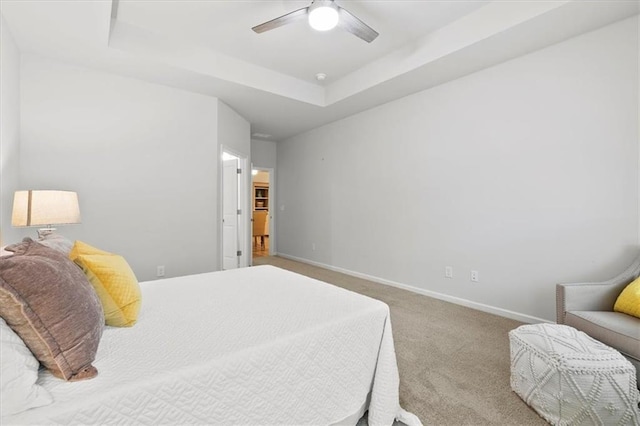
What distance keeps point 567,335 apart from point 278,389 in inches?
65.5

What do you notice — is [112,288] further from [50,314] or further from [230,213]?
[230,213]

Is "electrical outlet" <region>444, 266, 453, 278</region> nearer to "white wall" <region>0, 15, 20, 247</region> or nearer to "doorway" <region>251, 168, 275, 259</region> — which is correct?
"doorway" <region>251, 168, 275, 259</region>

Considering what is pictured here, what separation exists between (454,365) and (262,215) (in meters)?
7.00

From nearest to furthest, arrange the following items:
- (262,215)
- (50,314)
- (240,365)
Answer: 1. (50,314)
2. (240,365)
3. (262,215)

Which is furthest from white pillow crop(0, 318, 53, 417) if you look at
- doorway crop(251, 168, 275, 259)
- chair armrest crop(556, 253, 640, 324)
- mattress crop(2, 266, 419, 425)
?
doorway crop(251, 168, 275, 259)

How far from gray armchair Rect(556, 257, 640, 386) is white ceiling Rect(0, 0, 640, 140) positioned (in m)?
2.05

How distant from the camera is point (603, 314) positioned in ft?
6.37

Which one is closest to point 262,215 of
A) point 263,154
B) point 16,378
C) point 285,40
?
point 263,154

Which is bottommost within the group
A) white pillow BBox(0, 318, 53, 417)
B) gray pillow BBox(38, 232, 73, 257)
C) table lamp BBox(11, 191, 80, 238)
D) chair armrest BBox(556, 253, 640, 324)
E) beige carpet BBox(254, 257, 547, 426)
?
beige carpet BBox(254, 257, 547, 426)

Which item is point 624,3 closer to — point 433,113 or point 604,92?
point 604,92

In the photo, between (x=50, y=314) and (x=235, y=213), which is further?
(x=235, y=213)

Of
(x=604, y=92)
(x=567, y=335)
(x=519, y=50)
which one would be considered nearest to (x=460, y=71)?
(x=519, y=50)

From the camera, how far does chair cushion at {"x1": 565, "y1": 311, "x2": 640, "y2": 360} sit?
1644 millimetres

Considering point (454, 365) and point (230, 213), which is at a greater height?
point (230, 213)
